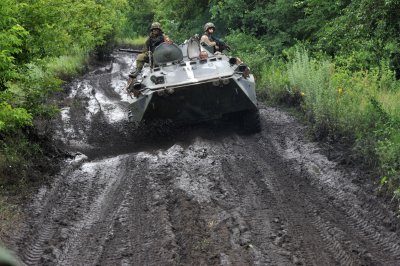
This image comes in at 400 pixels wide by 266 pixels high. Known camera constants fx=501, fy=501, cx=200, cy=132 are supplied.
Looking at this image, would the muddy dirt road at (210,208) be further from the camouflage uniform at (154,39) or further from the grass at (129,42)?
the grass at (129,42)

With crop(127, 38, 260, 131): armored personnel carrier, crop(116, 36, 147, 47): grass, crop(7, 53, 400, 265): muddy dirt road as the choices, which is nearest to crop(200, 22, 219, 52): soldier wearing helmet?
crop(127, 38, 260, 131): armored personnel carrier

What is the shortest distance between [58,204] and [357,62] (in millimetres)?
7997

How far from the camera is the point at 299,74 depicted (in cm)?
1149

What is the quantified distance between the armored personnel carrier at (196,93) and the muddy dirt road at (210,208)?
48 cm

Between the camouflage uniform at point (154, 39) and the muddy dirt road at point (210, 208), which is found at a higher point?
the camouflage uniform at point (154, 39)

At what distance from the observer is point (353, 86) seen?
31.2 ft

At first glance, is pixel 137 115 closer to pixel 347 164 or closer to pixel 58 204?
pixel 58 204

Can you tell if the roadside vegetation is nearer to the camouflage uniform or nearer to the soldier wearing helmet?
the camouflage uniform

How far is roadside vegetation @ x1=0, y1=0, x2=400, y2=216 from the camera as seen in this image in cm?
684

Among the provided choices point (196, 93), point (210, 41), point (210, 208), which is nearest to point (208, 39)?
point (210, 41)

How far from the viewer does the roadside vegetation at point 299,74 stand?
684cm

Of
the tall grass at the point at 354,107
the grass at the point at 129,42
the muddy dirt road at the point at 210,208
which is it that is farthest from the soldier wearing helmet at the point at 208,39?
the grass at the point at 129,42

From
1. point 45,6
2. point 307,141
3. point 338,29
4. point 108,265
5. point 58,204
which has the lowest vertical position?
point 307,141

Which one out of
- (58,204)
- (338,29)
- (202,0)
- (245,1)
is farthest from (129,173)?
(202,0)
